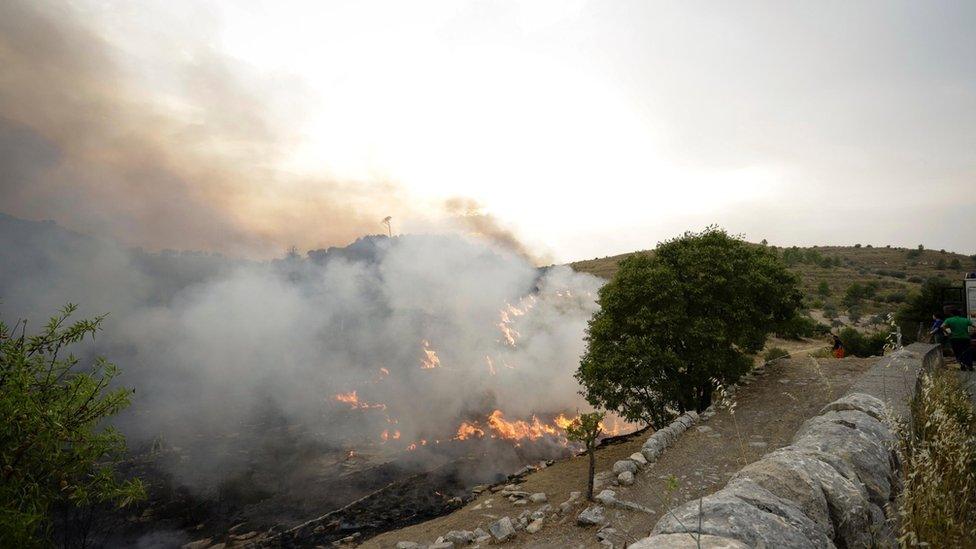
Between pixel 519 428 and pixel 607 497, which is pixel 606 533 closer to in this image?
pixel 607 497

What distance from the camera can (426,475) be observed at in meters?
13.4

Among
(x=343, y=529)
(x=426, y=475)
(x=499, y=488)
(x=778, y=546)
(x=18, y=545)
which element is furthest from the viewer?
(x=426, y=475)

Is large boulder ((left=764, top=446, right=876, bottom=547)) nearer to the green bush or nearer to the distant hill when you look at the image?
the green bush

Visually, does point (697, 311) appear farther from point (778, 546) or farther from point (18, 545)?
point (18, 545)

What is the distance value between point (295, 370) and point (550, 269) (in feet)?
56.5

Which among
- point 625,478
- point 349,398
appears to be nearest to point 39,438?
point 625,478

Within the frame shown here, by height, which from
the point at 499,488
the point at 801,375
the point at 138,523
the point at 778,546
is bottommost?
the point at 499,488

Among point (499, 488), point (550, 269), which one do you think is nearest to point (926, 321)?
point (550, 269)

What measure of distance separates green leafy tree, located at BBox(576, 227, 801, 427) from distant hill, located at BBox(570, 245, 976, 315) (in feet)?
65.9

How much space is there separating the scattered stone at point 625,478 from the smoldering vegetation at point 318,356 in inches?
224

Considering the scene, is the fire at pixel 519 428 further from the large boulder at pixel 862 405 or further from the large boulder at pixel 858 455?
the large boulder at pixel 858 455

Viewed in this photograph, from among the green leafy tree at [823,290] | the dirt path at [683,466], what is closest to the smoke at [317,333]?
the dirt path at [683,466]

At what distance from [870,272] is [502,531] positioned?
2442 inches

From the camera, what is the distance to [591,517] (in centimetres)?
801
